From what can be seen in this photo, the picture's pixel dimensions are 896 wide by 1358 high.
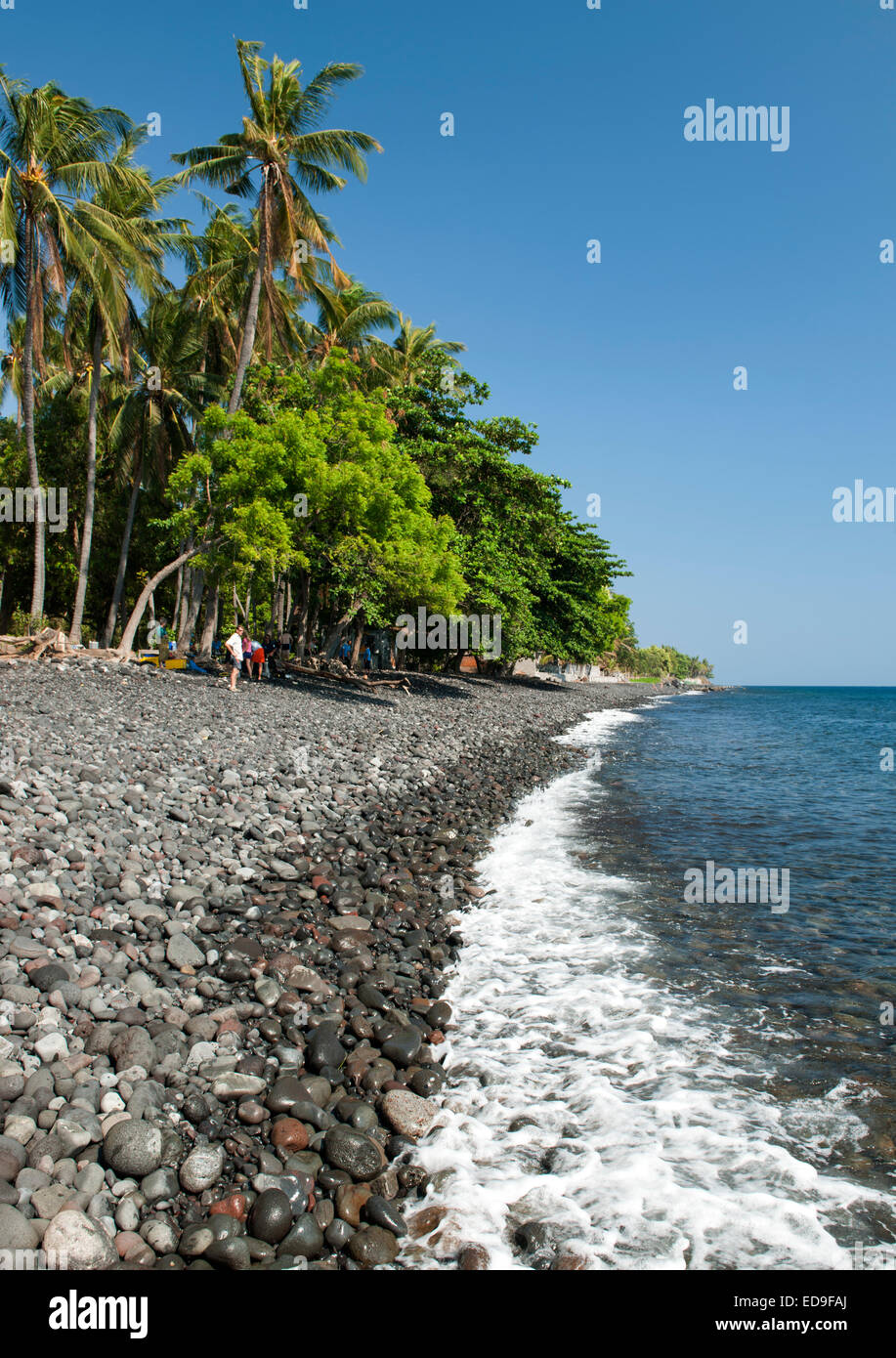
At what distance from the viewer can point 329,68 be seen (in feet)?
68.7

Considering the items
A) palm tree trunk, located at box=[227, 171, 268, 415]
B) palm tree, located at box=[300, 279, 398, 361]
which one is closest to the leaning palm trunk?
palm tree trunk, located at box=[227, 171, 268, 415]

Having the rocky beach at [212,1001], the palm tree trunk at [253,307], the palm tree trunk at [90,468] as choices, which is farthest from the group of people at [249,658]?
the palm tree trunk at [253,307]

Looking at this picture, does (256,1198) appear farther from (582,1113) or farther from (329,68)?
(329,68)

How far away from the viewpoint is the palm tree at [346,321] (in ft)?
92.5

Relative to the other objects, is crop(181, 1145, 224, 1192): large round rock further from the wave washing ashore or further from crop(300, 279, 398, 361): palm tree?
crop(300, 279, 398, 361): palm tree

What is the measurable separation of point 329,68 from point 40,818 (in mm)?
24412

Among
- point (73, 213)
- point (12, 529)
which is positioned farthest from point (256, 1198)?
point (12, 529)

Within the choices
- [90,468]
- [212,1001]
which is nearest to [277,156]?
[90,468]

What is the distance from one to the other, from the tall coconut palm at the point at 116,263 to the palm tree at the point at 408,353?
9654mm

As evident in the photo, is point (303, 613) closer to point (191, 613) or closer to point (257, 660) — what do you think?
point (257, 660)

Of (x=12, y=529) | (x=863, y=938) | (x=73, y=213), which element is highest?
(x=73, y=213)

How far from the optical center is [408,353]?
3519cm
